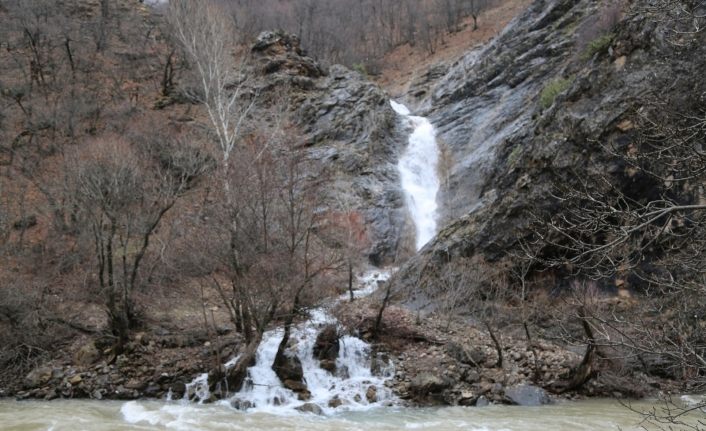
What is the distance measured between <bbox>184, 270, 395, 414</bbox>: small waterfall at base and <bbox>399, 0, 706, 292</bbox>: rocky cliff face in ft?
17.0

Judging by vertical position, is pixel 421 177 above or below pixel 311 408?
above

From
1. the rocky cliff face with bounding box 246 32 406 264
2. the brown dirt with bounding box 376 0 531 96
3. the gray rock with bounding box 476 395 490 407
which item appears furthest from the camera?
the brown dirt with bounding box 376 0 531 96

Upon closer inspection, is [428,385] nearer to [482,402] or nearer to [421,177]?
[482,402]

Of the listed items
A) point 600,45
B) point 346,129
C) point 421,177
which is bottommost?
point 421,177


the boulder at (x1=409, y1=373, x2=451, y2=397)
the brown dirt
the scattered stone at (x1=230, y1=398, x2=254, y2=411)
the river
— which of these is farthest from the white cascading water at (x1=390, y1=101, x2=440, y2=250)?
the brown dirt

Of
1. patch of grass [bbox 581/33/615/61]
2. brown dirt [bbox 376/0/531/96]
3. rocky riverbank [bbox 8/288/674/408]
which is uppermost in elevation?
brown dirt [bbox 376/0/531/96]

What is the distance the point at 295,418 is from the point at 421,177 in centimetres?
1983

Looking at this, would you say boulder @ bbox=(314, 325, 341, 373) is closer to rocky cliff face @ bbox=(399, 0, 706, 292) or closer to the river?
the river

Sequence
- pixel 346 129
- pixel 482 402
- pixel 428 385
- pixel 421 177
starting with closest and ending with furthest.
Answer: pixel 482 402 → pixel 428 385 → pixel 421 177 → pixel 346 129

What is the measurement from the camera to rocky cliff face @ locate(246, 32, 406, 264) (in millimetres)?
25875

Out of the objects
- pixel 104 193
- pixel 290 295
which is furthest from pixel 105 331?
pixel 290 295

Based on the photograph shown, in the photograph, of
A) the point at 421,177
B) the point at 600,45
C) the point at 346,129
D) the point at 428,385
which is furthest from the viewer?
the point at 346,129

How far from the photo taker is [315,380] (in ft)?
44.5

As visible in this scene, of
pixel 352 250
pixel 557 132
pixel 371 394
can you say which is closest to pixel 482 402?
pixel 371 394
